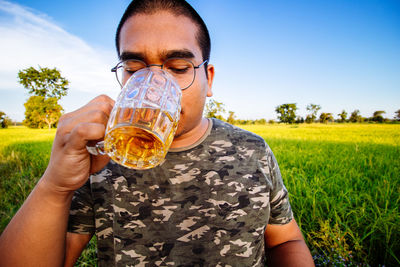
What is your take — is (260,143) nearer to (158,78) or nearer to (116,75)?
(158,78)

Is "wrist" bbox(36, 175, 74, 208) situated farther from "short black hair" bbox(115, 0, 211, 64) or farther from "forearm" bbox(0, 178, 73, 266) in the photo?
"short black hair" bbox(115, 0, 211, 64)

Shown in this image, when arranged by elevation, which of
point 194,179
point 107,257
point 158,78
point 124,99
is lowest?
point 107,257

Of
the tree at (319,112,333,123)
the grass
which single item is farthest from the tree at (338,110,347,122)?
the grass

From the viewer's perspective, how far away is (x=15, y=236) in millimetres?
834

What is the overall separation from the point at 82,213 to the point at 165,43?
1133 millimetres

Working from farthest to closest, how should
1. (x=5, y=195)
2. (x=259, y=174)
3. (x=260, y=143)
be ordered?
(x=5, y=195)
(x=260, y=143)
(x=259, y=174)

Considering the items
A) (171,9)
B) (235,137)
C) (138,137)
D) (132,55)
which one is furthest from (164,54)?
(235,137)

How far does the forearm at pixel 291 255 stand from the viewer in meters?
1.14

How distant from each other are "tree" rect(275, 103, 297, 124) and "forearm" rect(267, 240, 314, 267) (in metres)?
83.4

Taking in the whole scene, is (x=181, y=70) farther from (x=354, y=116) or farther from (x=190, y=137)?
(x=354, y=116)

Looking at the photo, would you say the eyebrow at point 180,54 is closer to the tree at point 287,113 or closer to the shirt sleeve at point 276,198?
the shirt sleeve at point 276,198

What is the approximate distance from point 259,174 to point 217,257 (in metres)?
0.58

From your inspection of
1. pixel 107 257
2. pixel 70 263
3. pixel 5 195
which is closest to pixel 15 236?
pixel 70 263

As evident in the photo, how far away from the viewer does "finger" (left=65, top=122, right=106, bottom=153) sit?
2.36 ft
